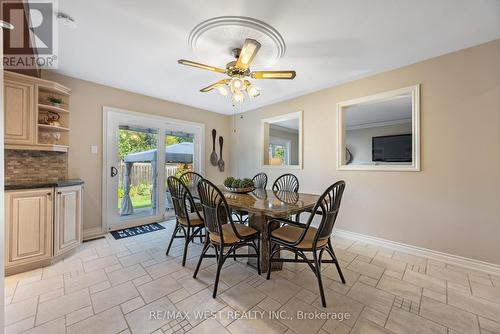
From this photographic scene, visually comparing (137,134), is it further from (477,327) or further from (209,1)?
(477,327)

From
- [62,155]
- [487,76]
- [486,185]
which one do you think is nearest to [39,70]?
[62,155]

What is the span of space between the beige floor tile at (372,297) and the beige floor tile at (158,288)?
157cm

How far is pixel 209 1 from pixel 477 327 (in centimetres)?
308

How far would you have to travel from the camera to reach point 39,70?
8.45 ft

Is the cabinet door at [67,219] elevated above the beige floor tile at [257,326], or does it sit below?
above

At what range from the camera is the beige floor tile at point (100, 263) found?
212cm

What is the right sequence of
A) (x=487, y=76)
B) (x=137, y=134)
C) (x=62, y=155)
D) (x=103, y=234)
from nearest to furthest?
(x=487, y=76)
(x=62, y=155)
(x=103, y=234)
(x=137, y=134)

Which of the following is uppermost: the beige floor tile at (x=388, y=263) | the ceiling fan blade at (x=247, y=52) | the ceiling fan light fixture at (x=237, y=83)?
the ceiling fan blade at (x=247, y=52)

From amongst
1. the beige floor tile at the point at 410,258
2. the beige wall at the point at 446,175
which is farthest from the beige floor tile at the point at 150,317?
the beige wall at the point at 446,175

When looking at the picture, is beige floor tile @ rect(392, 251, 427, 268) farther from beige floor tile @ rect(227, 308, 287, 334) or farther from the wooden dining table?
beige floor tile @ rect(227, 308, 287, 334)

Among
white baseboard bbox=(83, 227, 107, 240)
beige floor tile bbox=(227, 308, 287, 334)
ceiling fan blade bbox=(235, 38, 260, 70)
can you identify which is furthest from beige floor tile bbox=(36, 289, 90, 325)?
ceiling fan blade bbox=(235, 38, 260, 70)

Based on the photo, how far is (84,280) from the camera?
189cm

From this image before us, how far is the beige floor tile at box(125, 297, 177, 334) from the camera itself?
4.41 ft

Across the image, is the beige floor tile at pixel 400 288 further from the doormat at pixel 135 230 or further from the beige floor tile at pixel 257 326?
the doormat at pixel 135 230
